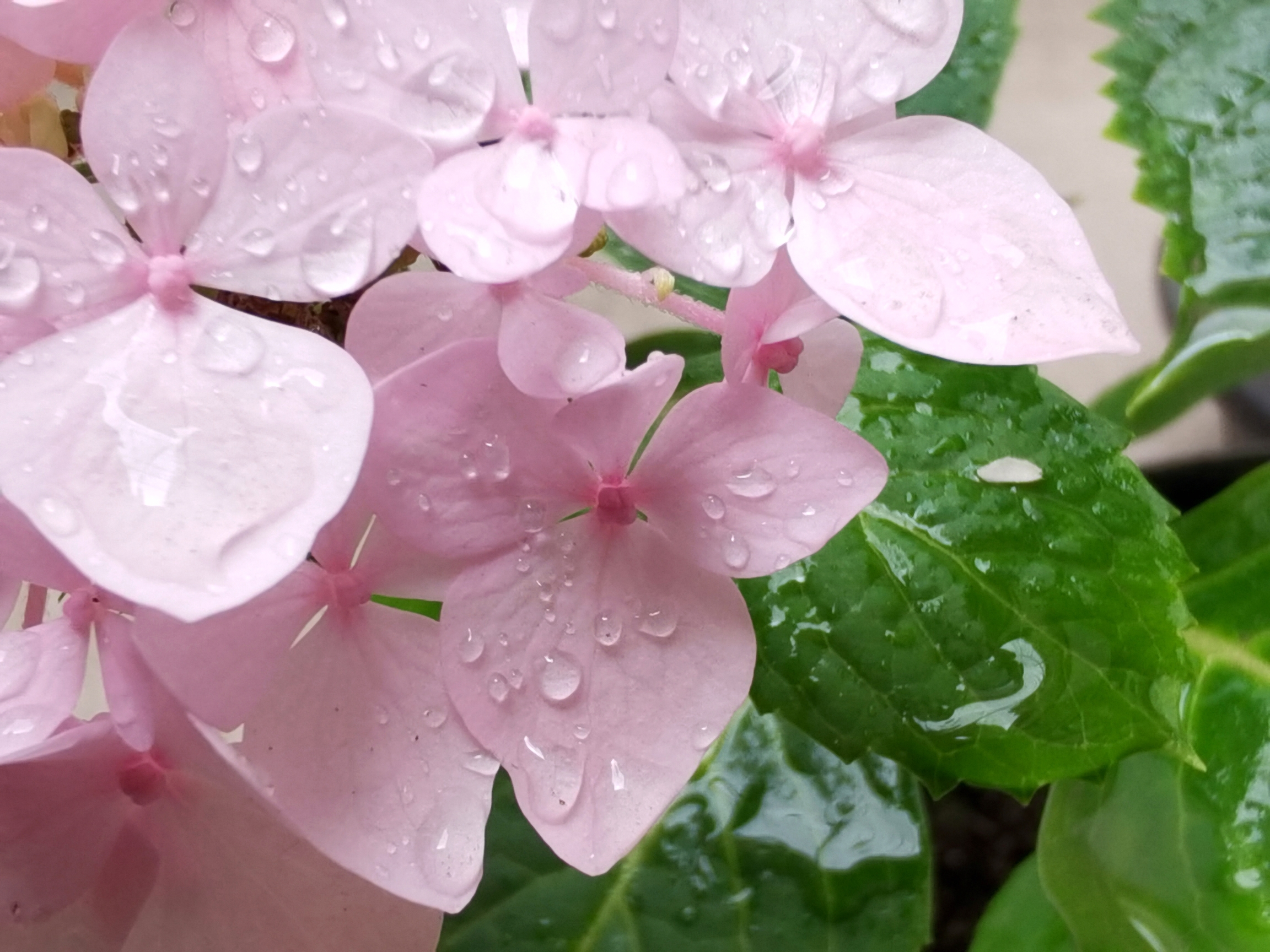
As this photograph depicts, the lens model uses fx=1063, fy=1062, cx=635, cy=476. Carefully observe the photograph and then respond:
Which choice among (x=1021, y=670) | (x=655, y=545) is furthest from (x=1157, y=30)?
(x=655, y=545)

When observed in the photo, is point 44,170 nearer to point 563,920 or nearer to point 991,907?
point 563,920

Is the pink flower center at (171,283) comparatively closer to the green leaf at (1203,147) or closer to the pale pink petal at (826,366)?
the pale pink petal at (826,366)

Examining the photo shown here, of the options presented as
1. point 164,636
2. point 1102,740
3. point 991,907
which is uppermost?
point 164,636

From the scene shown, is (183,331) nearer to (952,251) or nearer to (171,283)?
(171,283)

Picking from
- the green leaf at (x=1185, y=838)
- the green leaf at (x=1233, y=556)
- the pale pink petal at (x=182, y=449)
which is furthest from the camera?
the green leaf at (x=1233, y=556)

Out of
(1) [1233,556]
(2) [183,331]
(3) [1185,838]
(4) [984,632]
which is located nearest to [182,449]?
(2) [183,331]

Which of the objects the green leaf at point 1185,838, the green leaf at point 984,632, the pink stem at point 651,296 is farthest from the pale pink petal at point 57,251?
the green leaf at point 1185,838
